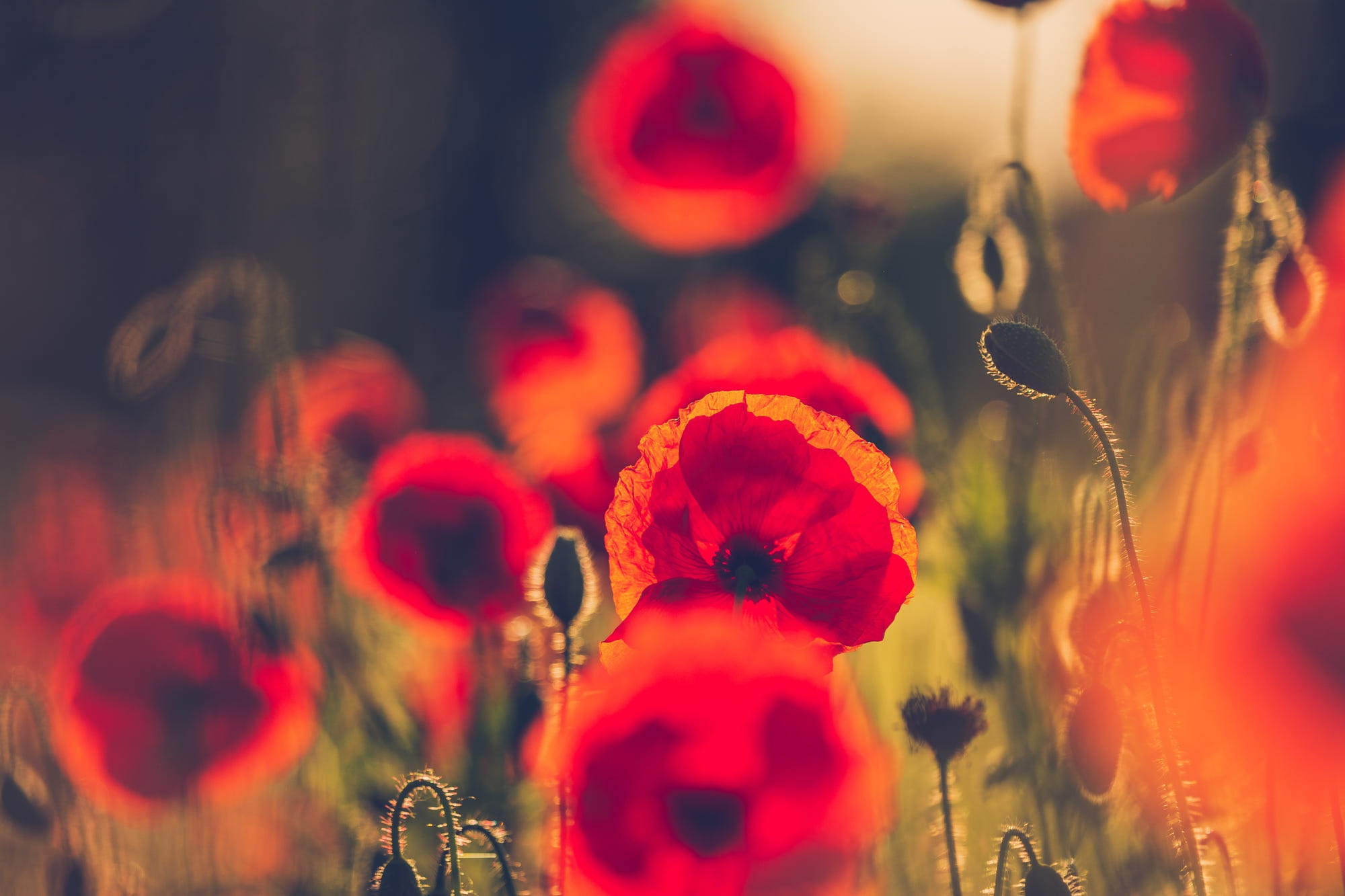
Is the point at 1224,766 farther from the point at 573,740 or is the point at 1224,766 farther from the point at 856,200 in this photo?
the point at 856,200

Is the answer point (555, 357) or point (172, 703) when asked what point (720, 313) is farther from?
point (172, 703)

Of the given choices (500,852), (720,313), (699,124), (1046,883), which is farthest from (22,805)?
(720,313)

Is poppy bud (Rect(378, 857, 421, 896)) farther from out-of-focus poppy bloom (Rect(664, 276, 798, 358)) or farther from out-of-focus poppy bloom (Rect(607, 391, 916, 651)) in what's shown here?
out-of-focus poppy bloom (Rect(664, 276, 798, 358))

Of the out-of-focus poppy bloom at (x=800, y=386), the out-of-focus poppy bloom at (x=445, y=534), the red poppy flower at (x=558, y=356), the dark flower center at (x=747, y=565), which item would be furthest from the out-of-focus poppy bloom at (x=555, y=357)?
the dark flower center at (x=747, y=565)

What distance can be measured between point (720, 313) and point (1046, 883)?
1149 millimetres

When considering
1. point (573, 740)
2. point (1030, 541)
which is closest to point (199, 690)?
point (573, 740)

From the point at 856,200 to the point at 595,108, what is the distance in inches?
14.4

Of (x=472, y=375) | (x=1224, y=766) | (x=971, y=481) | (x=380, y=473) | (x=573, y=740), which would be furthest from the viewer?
(x=472, y=375)

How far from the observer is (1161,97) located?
2.41ft

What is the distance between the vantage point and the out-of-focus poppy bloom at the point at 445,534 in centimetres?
87

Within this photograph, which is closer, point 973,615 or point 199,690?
point 973,615

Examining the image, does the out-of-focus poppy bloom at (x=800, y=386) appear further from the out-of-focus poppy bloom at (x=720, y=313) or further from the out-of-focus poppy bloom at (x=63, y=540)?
the out-of-focus poppy bloom at (x=63, y=540)

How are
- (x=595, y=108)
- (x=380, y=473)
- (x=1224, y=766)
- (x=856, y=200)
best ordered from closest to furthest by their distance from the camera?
1. (x=1224, y=766)
2. (x=380, y=473)
3. (x=856, y=200)
4. (x=595, y=108)

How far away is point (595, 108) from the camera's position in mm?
1362
